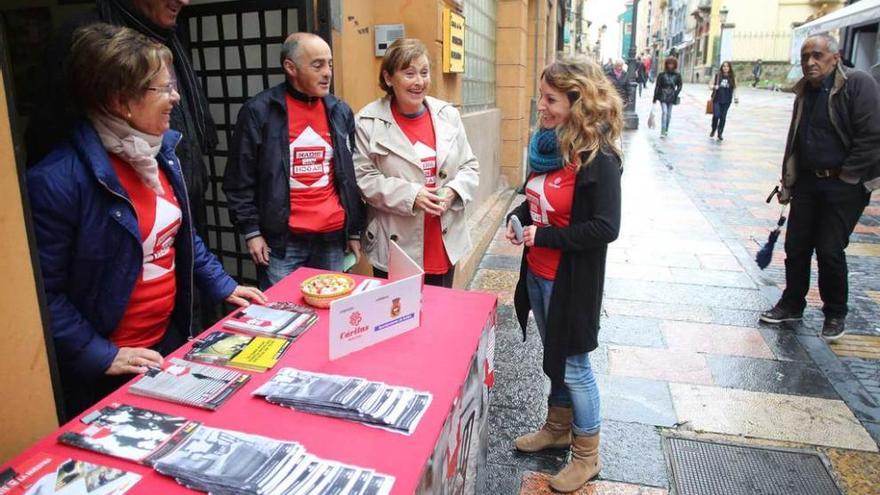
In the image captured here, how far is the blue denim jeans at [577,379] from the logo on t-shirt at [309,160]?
1.14 meters

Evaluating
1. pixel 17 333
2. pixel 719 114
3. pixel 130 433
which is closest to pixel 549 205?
pixel 130 433

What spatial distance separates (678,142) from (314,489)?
50.0ft

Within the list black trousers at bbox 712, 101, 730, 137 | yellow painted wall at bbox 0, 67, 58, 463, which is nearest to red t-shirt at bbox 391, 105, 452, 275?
yellow painted wall at bbox 0, 67, 58, 463

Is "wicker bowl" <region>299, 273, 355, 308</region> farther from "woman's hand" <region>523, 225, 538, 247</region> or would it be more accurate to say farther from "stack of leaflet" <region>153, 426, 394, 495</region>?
"stack of leaflet" <region>153, 426, 394, 495</region>

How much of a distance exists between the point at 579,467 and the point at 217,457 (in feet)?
5.92

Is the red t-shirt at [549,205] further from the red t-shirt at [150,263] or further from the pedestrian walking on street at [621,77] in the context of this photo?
the pedestrian walking on street at [621,77]

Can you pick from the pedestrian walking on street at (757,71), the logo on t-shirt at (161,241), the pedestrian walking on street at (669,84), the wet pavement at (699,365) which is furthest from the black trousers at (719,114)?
the pedestrian walking on street at (757,71)

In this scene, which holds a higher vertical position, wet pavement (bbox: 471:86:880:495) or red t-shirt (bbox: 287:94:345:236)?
red t-shirt (bbox: 287:94:345:236)

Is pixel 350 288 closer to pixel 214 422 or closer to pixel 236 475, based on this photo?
pixel 214 422

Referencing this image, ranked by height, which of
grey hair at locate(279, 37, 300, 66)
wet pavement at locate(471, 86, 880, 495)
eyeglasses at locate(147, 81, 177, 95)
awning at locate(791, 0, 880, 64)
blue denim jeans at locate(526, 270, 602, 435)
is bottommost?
wet pavement at locate(471, 86, 880, 495)

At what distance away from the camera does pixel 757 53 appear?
126ft

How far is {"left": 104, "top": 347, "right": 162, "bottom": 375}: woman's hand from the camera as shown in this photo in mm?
1729

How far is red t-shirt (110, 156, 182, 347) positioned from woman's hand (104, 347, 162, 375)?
0.17m

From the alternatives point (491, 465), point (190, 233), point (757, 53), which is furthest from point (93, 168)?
point (757, 53)
